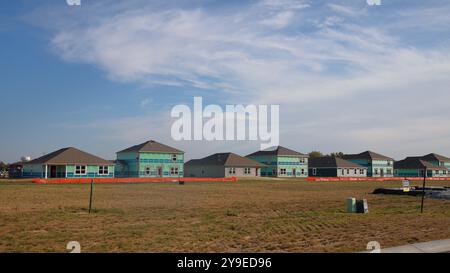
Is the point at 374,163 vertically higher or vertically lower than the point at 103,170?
higher

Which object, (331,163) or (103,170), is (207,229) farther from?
(331,163)

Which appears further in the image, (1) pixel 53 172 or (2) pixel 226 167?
(2) pixel 226 167

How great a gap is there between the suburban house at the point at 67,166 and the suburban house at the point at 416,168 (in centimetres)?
8527

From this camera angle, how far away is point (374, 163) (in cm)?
11244

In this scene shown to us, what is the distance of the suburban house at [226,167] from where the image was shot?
87.3 m

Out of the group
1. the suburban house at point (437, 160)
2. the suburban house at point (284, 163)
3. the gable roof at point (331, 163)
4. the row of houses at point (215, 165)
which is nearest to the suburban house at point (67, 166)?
the row of houses at point (215, 165)

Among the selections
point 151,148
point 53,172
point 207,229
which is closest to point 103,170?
point 53,172

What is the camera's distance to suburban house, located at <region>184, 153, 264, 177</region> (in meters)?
87.3

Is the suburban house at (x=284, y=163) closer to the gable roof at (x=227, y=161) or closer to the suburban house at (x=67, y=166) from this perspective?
the gable roof at (x=227, y=161)

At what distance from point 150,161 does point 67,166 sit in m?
14.9

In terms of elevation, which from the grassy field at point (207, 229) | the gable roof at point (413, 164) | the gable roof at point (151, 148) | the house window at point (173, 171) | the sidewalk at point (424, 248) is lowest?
the grassy field at point (207, 229)
